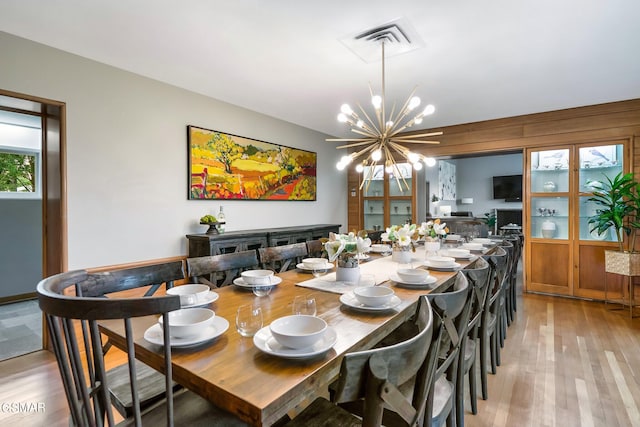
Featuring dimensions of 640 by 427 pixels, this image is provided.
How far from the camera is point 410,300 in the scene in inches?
62.2

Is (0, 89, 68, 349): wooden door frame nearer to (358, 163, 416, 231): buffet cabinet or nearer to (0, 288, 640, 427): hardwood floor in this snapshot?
(0, 288, 640, 427): hardwood floor

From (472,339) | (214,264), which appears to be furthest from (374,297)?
(214,264)

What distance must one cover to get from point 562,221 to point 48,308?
543cm

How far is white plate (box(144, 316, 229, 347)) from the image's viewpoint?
105cm

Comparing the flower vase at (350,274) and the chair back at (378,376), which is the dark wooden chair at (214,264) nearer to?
the flower vase at (350,274)

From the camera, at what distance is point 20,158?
4402 millimetres

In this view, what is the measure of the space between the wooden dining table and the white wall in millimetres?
1956

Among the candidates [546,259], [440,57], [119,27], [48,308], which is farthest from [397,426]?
[546,259]

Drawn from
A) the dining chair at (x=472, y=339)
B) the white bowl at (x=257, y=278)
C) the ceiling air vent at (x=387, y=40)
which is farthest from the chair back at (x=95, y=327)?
the ceiling air vent at (x=387, y=40)

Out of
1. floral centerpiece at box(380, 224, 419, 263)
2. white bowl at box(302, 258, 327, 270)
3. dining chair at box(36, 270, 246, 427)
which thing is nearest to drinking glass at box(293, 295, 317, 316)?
dining chair at box(36, 270, 246, 427)

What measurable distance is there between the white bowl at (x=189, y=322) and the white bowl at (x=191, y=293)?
165 millimetres

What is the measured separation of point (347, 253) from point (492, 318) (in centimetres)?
124

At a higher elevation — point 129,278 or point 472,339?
point 129,278

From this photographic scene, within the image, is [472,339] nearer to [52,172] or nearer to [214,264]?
[214,264]
